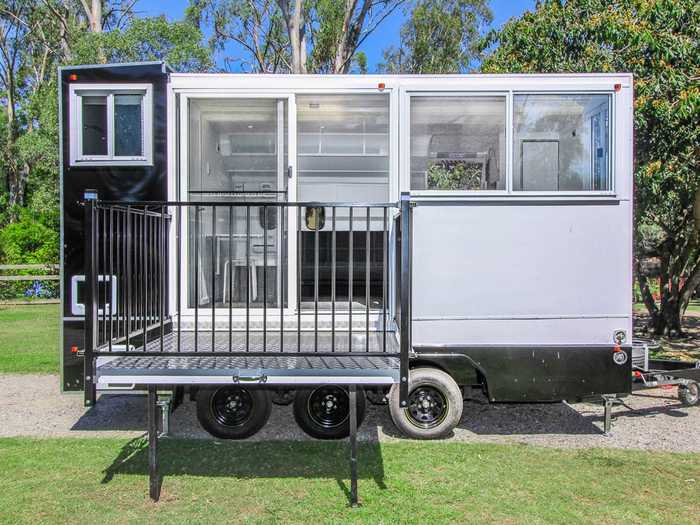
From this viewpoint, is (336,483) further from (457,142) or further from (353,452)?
(457,142)

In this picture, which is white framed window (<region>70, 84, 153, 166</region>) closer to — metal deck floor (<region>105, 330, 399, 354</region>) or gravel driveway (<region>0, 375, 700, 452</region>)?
metal deck floor (<region>105, 330, 399, 354</region>)

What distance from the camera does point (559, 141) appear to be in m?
→ 5.38

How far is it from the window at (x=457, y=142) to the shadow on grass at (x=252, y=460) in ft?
7.53

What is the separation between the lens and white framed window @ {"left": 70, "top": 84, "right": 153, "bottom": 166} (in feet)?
18.0

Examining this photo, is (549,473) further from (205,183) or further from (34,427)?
(34,427)

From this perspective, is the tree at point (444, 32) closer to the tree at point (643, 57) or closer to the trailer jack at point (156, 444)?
the tree at point (643, 57)

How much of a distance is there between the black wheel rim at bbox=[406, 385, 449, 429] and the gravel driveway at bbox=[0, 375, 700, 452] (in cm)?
31

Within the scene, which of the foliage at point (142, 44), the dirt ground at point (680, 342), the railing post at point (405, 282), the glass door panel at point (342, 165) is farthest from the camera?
the foliage at point (142, 44)

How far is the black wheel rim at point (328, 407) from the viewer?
546 cm

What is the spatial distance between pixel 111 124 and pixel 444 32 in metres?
21.7

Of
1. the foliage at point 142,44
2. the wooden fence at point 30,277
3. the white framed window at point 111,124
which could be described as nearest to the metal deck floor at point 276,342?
the white framed window at point 111,124

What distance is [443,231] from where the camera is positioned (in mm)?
5270

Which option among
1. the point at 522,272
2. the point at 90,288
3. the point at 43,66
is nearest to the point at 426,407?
the point at 522,272

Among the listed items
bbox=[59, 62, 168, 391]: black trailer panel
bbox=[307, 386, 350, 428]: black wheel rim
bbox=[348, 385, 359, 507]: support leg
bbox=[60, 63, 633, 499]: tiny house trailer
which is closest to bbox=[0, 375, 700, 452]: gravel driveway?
bbox=[307, 386, 350, 428]: black wheel rim
